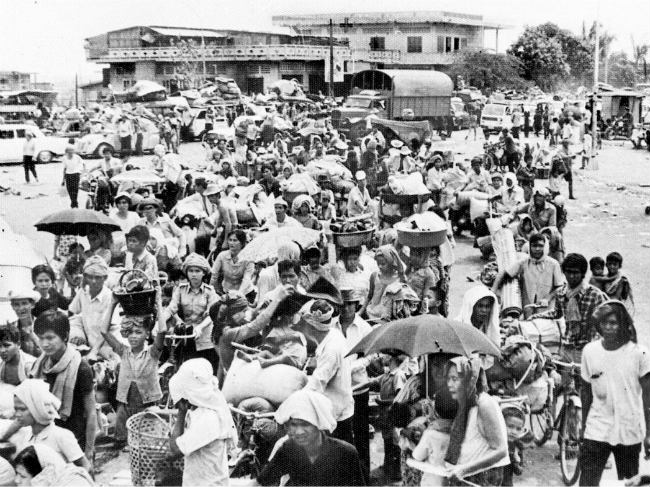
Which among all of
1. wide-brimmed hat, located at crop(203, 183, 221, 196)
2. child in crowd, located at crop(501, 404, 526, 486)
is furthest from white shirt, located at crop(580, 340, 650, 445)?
wide-brimmed hat, located at crop(203, 183, 221, 196)

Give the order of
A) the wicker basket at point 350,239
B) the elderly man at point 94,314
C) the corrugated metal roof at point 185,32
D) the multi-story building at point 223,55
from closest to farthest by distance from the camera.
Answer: the elderly man at point 94,314
the wicker basket at point 350,239
the multi-story building at point 223,55
the corrugated metal roof at point 185,32

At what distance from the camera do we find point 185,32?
2741 inches

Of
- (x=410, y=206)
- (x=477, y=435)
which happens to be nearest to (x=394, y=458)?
(x=477, y=435)

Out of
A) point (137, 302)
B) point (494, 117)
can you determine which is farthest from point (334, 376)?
point (494, 117)

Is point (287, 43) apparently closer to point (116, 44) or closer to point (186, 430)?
point (116, 44)

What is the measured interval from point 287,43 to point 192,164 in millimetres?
40267

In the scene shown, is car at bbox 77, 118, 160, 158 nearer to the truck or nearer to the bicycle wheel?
the truck

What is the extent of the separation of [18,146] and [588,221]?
18130 millimetres

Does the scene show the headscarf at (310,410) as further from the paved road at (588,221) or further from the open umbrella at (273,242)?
the open umbrella at (273,242)

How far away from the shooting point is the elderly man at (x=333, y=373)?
18.6ft

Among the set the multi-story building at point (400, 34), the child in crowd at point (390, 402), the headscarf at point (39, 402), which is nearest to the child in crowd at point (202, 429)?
the headscarf at point (39, 402)

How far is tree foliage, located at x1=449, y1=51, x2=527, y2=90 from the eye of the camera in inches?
2489

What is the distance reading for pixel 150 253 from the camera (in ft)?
31.0

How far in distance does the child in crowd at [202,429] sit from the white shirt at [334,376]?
Result: 0.93 metres
